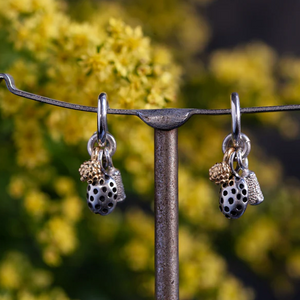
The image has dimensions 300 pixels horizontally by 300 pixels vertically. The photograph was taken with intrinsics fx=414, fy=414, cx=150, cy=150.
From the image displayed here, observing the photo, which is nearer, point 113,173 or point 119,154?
point 113,173

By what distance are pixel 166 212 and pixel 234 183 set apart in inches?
2.2

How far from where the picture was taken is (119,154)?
1.90 feet

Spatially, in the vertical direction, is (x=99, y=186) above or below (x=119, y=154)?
below

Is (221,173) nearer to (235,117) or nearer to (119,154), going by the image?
(235,117)

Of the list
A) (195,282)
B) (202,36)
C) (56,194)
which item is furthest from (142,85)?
(202,36)

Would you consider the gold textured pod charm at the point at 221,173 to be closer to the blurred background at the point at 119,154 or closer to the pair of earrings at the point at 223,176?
the pair of earrings at the point at 223,176

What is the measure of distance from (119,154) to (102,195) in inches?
11.8

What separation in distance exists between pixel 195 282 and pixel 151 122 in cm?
42

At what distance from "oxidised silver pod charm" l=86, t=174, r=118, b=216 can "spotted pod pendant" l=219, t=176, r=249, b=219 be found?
0.24 ft

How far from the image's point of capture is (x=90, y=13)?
750 mm

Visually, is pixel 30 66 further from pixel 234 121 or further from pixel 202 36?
pixel 202 36

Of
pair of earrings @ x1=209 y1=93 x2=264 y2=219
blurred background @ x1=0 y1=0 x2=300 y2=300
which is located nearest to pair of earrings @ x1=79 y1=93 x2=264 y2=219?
pair of earrings @ x1=209 y1=93 x2=264 y2=219

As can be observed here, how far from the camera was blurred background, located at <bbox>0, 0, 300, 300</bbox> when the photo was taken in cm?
47

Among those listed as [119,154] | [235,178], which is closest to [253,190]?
[235,178]
